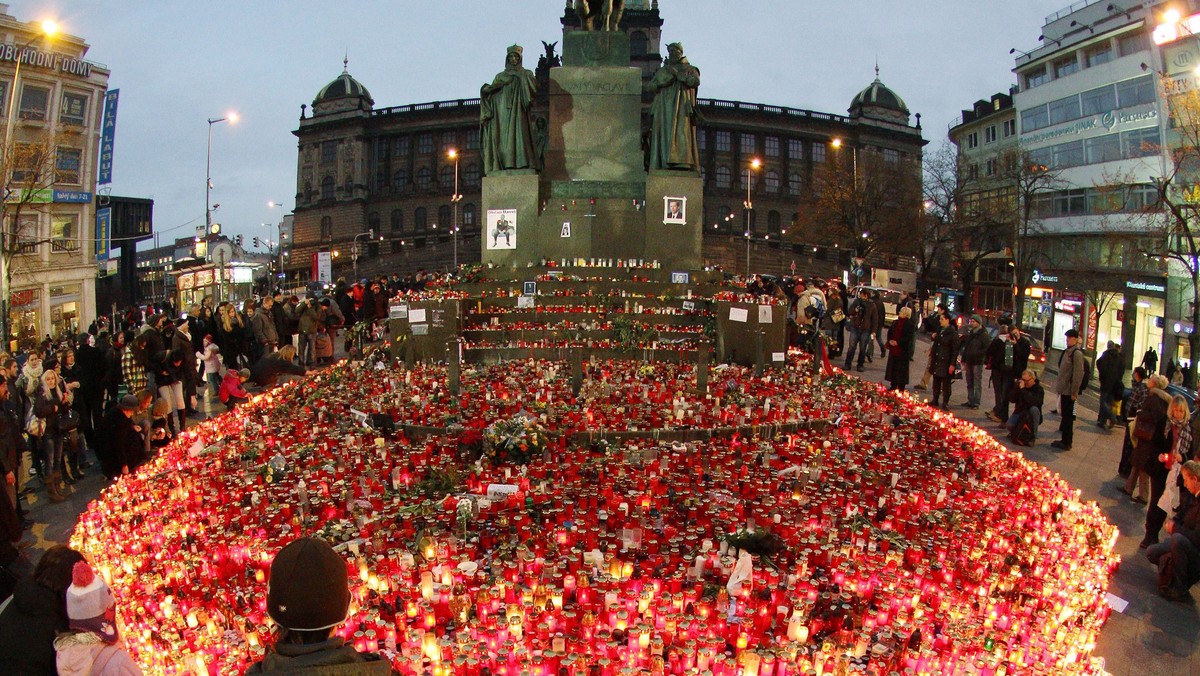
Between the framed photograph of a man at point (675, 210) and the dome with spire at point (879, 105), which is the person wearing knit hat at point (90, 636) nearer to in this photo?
the framed photograph of a man at point (675, 210)

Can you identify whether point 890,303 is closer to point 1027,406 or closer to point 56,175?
point 1027,406

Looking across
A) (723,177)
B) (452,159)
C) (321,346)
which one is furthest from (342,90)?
(321,346)

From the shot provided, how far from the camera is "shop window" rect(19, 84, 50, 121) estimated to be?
3418cm

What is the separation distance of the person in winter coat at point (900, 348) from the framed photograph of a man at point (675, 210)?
628 cm

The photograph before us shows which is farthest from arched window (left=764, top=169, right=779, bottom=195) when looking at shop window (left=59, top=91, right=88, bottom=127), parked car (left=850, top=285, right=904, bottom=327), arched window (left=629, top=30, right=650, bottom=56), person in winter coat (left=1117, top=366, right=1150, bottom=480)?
person in winter coat (left=1117, top=366, right=1150, bottom=480)

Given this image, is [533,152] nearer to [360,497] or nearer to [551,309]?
[551,309]

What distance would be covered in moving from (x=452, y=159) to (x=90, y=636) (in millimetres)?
76022

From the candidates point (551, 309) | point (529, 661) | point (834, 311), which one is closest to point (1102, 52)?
point (834, 311)

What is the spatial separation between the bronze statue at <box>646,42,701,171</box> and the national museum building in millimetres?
55545

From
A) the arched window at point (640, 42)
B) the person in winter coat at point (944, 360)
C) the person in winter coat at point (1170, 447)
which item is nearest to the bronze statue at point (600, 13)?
the person in winter coat at point (944, 360)

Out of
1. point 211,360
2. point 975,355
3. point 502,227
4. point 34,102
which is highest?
point 34,102

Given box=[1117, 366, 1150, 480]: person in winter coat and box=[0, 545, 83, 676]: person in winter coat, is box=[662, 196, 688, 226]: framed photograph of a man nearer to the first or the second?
box=[1117, 366, 1150, 480]: person in winter coat

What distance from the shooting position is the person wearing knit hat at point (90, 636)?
12.3 ft

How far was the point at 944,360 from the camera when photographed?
14.3 metres
